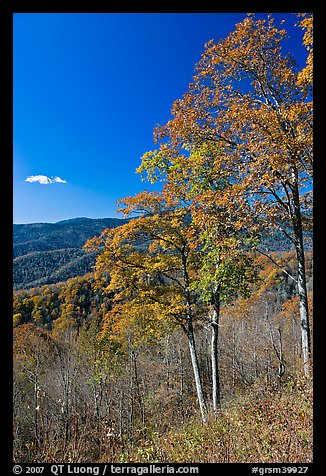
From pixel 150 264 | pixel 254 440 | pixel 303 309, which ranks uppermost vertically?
pixel 150 264

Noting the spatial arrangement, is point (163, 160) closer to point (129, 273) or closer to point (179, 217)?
point (179, 217)

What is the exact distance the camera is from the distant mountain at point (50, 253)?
74.6 metres

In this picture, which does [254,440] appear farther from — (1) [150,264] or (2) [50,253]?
(2) [50,253]

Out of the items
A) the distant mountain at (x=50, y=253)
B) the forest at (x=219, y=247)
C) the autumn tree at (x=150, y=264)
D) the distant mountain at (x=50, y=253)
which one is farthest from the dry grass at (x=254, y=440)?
the distant mountain at (x=50, y=253)

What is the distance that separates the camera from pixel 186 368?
26.4 metres

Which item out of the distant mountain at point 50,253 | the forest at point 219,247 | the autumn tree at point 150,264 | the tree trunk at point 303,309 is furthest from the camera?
the distant mountain at point 50,253

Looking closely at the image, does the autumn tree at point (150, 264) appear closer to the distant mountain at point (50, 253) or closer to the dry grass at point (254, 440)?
the dry grass at point (254, 440)

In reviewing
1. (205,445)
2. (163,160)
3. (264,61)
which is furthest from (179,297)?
(264,61)

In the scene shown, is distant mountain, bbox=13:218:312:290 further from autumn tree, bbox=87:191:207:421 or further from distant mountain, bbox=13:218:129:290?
autumn tree, bbox=87:191:207:421

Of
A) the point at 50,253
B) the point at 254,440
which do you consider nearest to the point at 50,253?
the point at 50,253

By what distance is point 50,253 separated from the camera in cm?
9050
